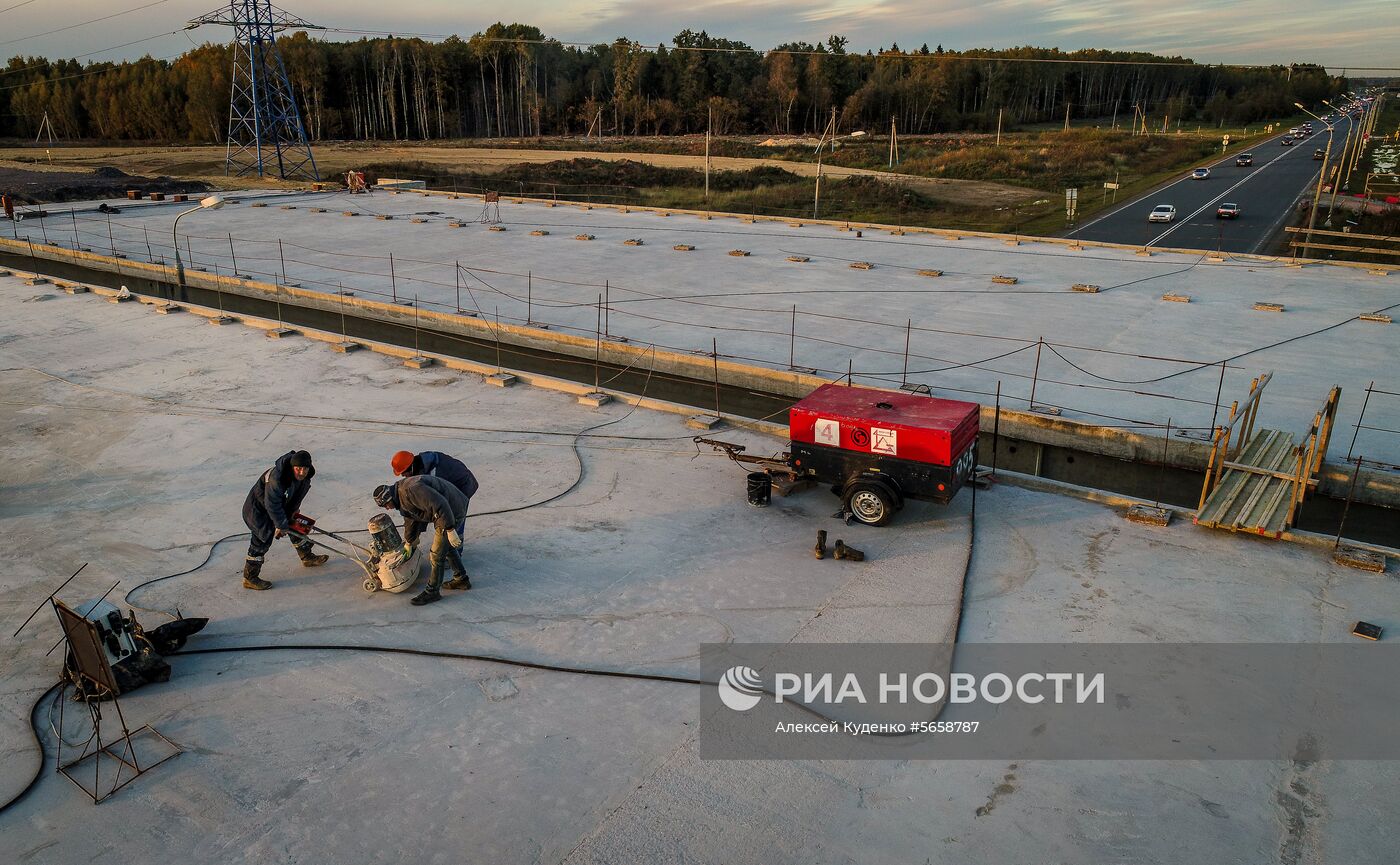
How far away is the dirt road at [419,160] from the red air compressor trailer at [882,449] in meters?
51.9

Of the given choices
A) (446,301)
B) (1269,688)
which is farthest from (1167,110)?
(1269,688)

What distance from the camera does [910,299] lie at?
2338 cm

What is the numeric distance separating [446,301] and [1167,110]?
158991mm

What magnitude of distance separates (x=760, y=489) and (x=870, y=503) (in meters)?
1.38

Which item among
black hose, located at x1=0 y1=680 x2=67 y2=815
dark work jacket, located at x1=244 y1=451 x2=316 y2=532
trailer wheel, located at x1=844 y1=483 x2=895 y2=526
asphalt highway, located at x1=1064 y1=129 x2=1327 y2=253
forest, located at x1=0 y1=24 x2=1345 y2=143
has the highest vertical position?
forest, located at x1=0 y1=24 x2=1345 y2=143

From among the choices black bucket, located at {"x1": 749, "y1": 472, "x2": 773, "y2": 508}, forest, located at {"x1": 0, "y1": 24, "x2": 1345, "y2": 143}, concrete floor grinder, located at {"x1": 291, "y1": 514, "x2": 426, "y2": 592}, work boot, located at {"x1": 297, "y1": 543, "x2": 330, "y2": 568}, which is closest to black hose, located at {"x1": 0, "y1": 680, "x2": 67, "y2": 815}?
concrete floor grinder, located at {"x1": 291, "y1": 514, "x2": 426, "y2": 592}

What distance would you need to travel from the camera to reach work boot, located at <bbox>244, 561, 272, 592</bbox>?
352 inches

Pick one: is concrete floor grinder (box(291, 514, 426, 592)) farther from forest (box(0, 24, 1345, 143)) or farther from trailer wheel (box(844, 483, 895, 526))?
forest (box(0, 24, 1345, 143))

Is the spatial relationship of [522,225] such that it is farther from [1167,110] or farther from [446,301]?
[1167,110]

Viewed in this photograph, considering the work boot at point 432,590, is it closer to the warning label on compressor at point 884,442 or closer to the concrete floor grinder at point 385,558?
the concrete floor grinder at point 385,558

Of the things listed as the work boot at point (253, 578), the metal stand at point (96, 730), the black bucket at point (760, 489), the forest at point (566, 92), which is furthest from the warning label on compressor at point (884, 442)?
the forest at point (566, 92)

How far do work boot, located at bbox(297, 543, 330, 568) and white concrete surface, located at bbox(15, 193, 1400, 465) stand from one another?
1050 cm

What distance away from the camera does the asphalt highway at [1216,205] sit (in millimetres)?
41969

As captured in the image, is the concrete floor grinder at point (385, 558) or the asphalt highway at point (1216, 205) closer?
the concrete floor grinder at point (385, 558)
